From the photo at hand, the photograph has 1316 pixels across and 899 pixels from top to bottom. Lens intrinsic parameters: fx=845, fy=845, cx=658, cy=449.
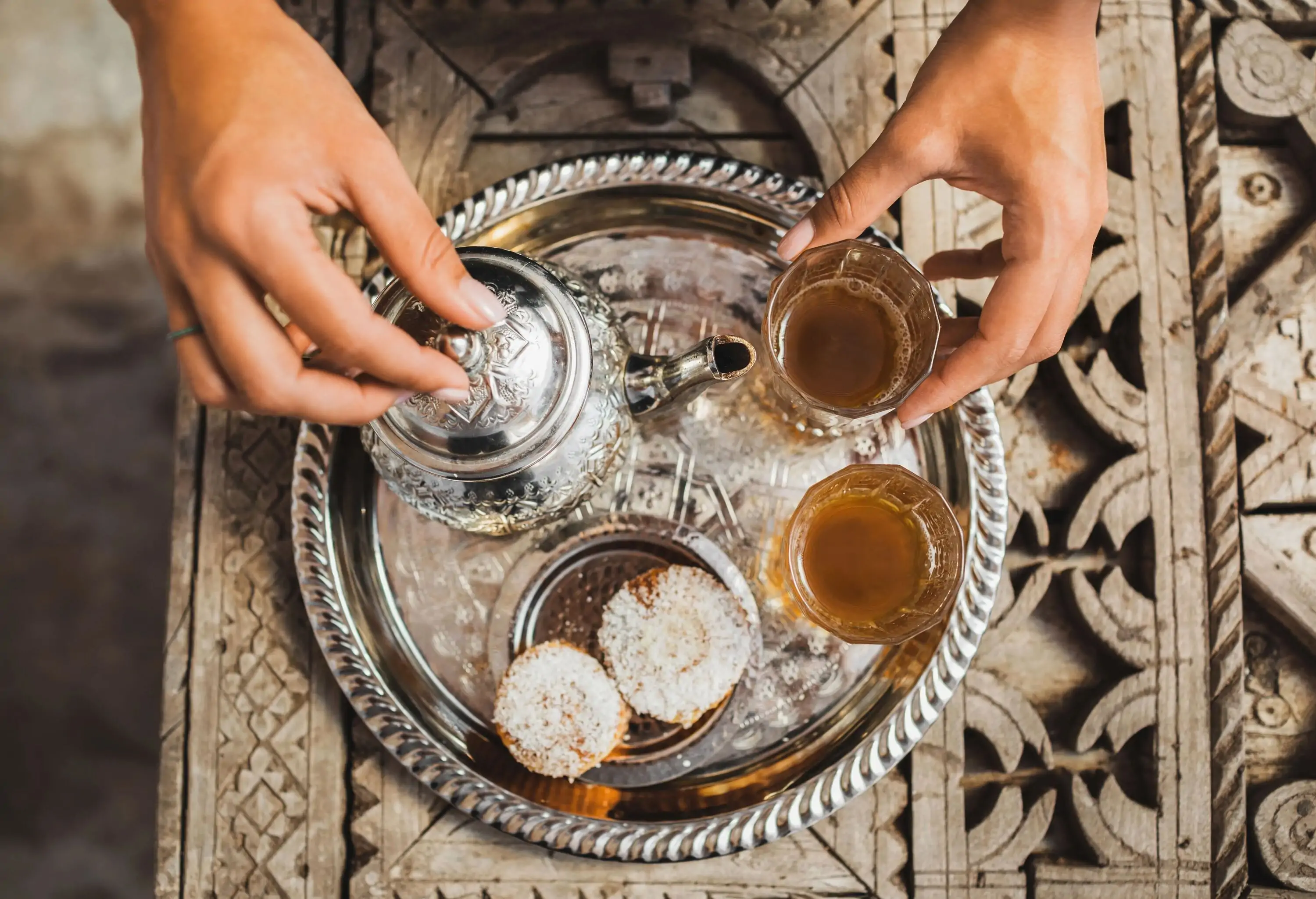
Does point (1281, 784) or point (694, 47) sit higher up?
point (694, 47)

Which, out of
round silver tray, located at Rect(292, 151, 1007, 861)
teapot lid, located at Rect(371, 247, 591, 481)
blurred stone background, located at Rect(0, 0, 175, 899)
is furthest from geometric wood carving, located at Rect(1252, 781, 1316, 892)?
blurred stone background, located at Rect(0, 0, 175, 899)

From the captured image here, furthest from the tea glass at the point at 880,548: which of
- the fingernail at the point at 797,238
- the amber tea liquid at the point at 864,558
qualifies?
the fingernail at the point at 797,238

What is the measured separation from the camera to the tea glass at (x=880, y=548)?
818 millimetres

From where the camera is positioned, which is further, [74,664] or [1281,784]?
[74,664]

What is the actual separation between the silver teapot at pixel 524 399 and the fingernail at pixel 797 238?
11 cm

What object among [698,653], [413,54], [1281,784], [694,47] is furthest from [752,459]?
[1281,784]

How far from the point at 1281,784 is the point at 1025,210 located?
2.48 ft

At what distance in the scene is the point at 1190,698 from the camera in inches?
37.3

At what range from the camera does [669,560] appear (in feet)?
3.01

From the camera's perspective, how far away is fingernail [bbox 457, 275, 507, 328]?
615mm

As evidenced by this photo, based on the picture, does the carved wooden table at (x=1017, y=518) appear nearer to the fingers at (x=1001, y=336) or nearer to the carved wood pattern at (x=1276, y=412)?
the carved wood pattern at (x=1276, y=412)

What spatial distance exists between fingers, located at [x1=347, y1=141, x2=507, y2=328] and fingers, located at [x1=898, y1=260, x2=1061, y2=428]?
1.39ft

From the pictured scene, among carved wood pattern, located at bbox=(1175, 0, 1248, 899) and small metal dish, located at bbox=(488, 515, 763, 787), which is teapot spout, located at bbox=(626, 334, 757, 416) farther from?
carved wood pattern, located at bbox=(1175, 0, 1248, 899)

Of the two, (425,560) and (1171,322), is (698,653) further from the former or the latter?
(1171,322)
